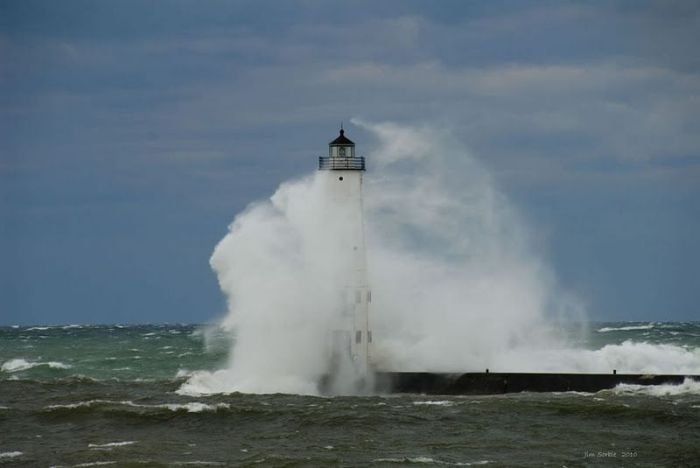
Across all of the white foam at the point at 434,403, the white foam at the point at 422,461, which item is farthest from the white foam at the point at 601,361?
the white foam at the point at 422,461

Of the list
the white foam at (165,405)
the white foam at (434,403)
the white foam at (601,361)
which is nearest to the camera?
the white foam at (165,405)

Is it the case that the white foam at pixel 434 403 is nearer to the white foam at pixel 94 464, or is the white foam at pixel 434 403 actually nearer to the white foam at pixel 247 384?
the white foam at pixel 247 384

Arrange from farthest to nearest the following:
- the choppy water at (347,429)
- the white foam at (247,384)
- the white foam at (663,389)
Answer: the white foam at (247,384), the white foam at (663,389), the choppy water at (347,429)

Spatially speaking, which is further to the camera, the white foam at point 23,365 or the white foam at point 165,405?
the white foam at point 23,365

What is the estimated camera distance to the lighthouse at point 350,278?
29266mm

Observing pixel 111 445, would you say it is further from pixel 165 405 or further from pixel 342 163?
pixel 342 163

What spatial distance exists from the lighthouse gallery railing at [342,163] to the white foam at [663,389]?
814 cm

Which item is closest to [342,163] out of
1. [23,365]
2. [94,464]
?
[94,464]

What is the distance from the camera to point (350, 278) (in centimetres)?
2958

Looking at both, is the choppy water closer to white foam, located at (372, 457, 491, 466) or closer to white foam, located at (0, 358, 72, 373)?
white foam, located at (372, 457, 491, 466)

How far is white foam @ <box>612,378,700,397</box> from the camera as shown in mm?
27828

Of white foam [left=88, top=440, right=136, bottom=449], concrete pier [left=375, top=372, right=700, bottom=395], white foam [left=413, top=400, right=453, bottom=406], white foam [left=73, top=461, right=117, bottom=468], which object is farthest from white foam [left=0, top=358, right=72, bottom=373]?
white foam [left=73, top=461, right=117, bottom=468]

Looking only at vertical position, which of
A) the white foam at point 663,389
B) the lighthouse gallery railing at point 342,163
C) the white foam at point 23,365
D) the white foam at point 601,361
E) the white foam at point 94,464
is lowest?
the white foam at point 94,464

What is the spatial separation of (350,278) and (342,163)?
2.85 metres
